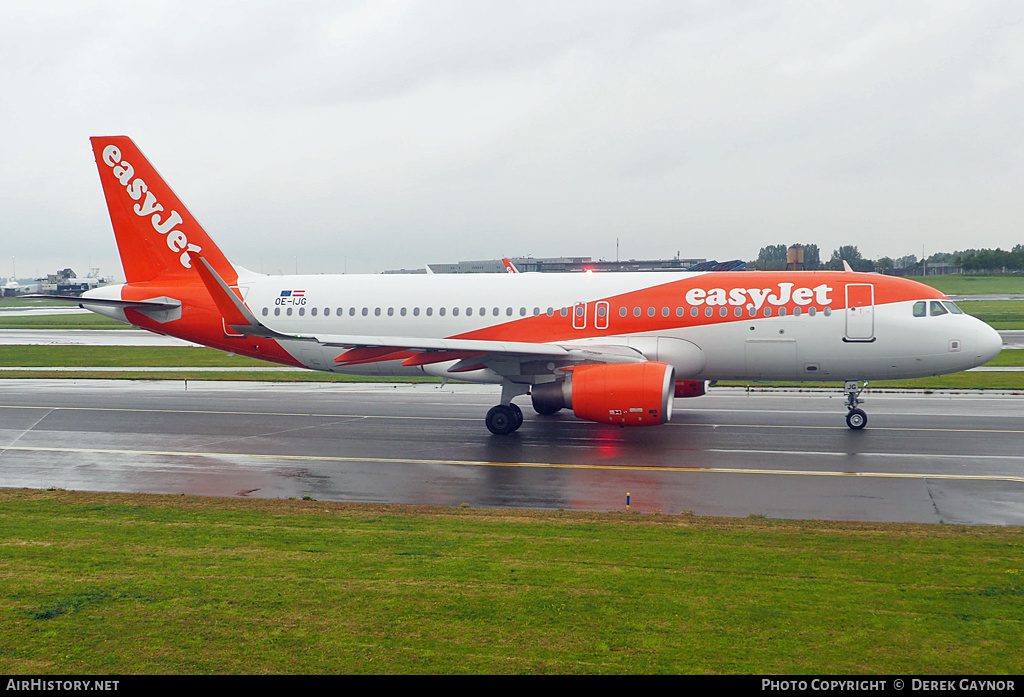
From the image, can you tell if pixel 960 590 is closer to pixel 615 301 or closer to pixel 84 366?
pixel 615 301

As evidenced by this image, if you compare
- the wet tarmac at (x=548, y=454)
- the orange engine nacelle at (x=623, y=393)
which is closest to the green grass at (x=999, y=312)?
the wet tarmac at (x=548, y=454)

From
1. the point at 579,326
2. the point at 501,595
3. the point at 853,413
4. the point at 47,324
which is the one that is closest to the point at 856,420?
the point at 853,413

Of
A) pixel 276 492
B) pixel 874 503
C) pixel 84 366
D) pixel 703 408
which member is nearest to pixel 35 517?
pixel 276 492

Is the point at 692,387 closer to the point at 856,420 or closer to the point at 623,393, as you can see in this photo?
the point at 856,420

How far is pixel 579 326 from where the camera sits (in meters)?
23.6

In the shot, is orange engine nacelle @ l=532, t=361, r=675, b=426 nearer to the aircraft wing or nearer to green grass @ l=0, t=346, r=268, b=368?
the aircraft wing

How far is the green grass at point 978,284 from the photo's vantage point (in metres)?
110

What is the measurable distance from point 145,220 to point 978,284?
126111 mm

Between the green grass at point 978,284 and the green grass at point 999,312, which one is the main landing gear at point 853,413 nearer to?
the green grass at point 999,312

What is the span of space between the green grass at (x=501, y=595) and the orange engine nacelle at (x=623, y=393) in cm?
675

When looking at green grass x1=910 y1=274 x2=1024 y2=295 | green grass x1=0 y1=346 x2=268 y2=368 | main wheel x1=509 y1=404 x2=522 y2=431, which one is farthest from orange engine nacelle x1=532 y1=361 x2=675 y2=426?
green grass x1=910 y1=274 x2=1024 y2=295

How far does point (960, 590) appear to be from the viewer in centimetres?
924

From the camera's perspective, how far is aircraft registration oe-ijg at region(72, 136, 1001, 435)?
21.6 meters
